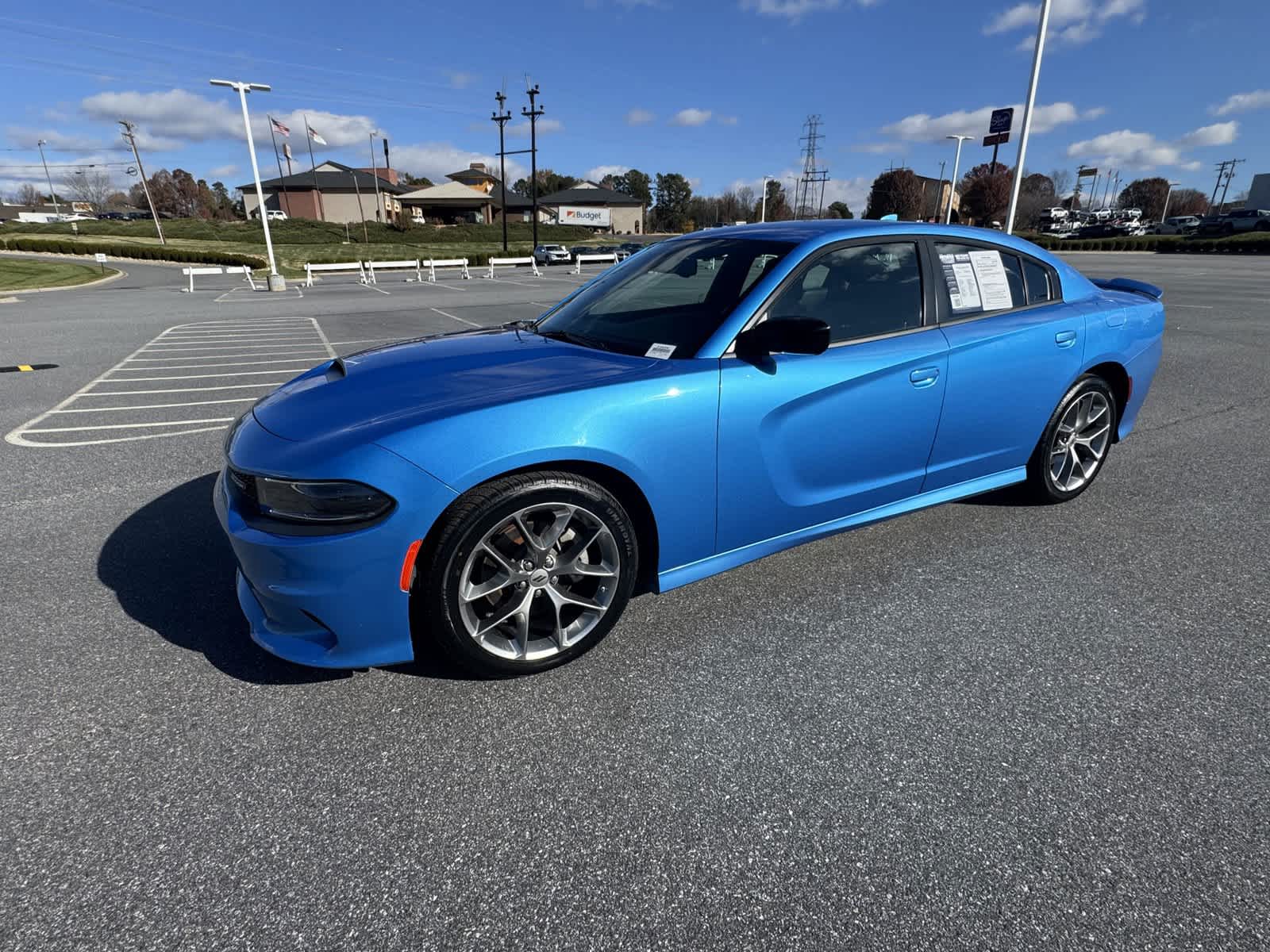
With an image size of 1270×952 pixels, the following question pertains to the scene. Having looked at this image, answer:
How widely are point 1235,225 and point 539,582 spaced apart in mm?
73136

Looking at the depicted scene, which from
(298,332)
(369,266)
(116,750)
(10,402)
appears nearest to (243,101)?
(369,266)

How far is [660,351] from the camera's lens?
9.06ft

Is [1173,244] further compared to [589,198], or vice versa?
[589,198]

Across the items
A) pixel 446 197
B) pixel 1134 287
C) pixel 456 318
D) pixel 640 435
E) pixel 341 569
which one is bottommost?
pixel 456 318

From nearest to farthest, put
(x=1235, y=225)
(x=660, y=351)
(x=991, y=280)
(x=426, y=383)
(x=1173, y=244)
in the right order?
1. (x=426, y=383)
2. (x=660, y=351)
3. (x=991, y=280)
4. (x=1173, y=244)
5. (x=1235, y=225)

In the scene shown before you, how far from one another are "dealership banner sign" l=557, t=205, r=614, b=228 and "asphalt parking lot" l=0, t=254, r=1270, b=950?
9106cm

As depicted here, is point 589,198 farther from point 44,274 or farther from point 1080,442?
point 1080,442

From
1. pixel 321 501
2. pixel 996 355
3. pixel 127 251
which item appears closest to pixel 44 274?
pixel 127 251

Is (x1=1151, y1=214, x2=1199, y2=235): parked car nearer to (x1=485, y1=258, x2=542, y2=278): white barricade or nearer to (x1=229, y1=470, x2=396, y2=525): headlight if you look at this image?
(x1=485, y1=258, x2=542, y2=278): white barricade

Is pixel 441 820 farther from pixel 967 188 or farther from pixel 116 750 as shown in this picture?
pixel 967 188

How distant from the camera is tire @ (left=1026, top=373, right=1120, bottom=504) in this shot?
380 cm

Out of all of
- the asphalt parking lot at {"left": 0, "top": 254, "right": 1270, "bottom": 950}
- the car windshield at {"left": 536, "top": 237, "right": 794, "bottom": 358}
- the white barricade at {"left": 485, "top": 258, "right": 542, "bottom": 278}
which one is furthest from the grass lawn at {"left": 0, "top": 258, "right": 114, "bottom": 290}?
the asphalt parking lot at {"left": 0, "top": 254, "right": 1270, "bottom": 950}

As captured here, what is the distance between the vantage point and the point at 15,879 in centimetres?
173

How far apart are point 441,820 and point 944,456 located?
2.69m
